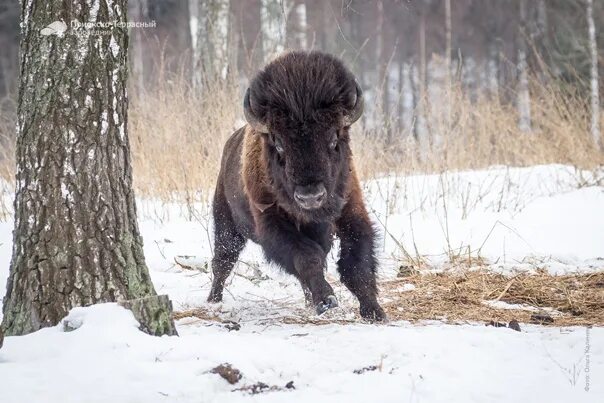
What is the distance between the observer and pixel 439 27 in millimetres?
29891

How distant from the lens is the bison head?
170 inches

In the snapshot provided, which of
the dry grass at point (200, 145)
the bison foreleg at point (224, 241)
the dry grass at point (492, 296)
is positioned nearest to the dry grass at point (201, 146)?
the dry grass at point (200, 145)

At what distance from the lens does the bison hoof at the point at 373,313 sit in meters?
4.39

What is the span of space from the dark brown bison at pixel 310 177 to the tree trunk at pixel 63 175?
130cm

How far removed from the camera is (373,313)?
4426mm

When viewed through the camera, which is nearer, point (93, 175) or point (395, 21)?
point (93, 175)

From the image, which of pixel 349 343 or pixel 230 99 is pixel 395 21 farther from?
pixel 349 343

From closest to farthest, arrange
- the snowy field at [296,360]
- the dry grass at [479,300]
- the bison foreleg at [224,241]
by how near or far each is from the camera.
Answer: the snowy field at [296,360], the dry grass at [479,300], the bison foreleg at [224,241]

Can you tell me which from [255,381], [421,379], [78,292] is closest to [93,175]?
[78,292]

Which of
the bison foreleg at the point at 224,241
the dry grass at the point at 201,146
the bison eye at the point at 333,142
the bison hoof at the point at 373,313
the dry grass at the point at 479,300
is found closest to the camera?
the dry grass at the point at 479,300

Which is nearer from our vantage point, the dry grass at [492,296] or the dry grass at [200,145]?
the dry grass at [492,296]

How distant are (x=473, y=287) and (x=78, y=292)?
2.96 metres

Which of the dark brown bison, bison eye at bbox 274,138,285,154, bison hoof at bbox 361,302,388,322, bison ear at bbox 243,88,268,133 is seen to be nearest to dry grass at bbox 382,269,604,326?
bison hoof at bbox 361,302,388,322

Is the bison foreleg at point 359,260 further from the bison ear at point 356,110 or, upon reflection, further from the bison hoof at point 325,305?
the bison ear at point 356,110
